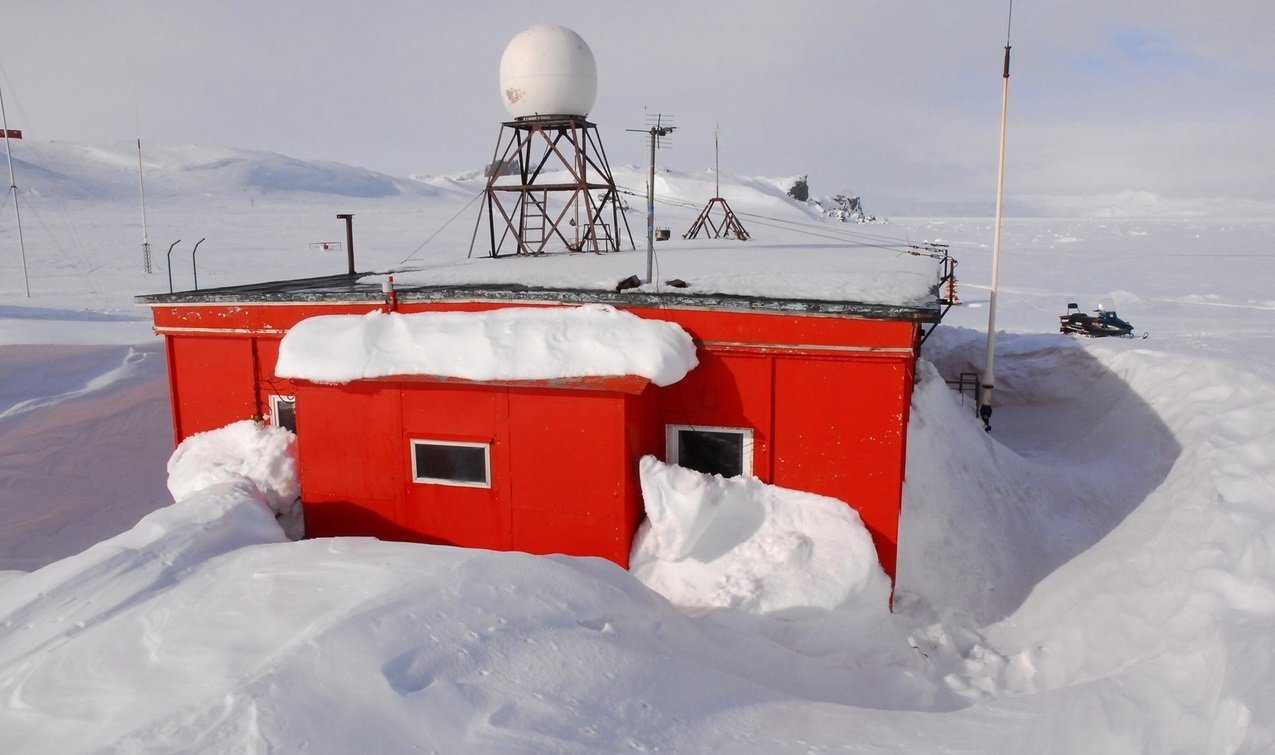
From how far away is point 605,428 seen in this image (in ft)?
30.0

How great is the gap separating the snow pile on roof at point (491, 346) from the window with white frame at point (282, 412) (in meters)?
1.78

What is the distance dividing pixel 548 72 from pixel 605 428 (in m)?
10.1

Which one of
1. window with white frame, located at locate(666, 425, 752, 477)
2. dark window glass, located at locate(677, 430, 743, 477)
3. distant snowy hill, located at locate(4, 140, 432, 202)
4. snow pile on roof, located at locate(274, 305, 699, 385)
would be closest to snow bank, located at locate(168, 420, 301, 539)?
snow pile on roof, located at locate(274, 305, 699, 385)

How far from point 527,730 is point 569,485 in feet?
13.8

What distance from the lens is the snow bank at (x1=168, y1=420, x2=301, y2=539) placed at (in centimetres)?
1069

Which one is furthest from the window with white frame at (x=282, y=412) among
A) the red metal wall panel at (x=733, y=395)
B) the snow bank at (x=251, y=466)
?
the red metal wall panel at (x=733, y=395)

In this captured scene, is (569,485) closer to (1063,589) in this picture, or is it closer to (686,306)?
(686,306)

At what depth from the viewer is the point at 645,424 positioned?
375 inches

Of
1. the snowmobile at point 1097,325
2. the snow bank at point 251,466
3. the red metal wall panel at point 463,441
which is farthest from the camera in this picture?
the snowmobile at point 1097,325

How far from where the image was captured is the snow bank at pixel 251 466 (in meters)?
10.7

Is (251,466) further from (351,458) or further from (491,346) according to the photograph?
(491,346)

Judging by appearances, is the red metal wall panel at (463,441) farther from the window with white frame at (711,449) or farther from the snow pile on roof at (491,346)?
the window with white frame at (711,449)

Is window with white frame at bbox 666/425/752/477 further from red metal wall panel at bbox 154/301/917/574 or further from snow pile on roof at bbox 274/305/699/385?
snow pile on roof at bbox 274/305/699/385

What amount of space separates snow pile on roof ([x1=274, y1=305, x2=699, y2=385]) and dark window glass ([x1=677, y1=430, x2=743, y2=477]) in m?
0.97
